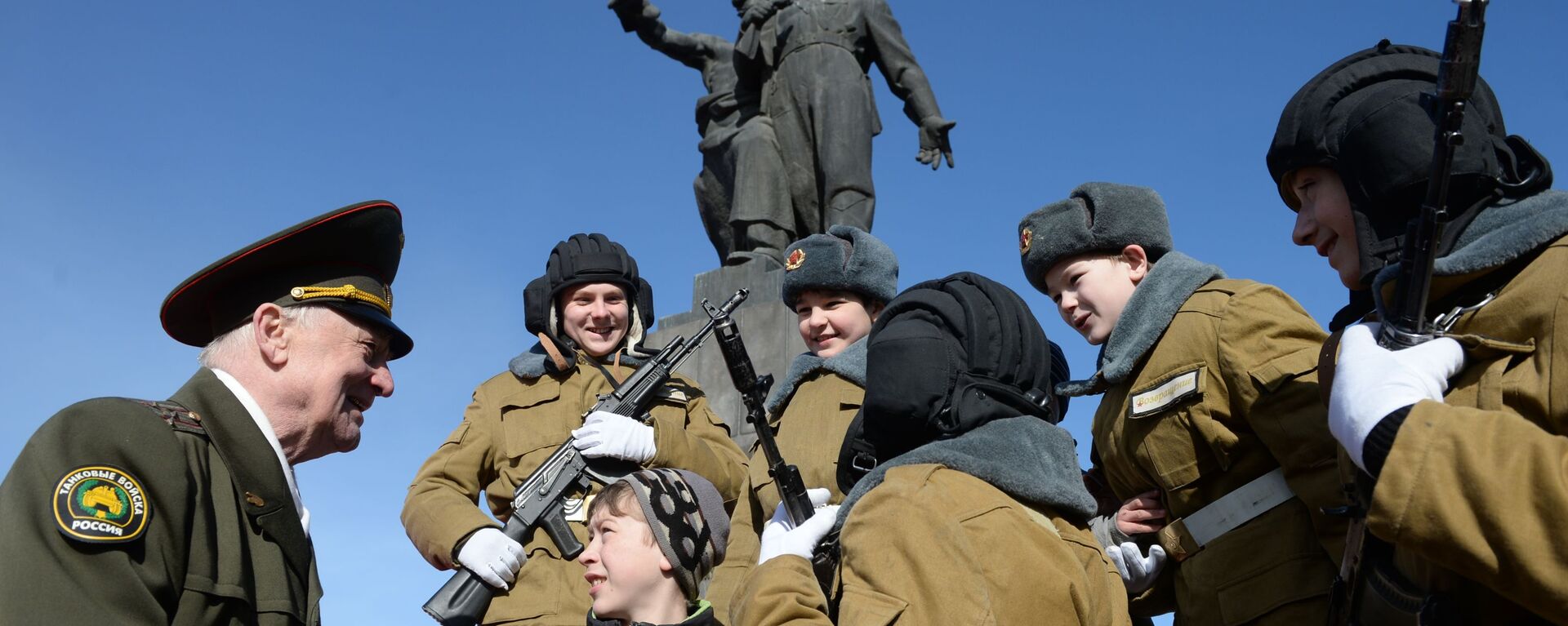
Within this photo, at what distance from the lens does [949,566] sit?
2.90 metres

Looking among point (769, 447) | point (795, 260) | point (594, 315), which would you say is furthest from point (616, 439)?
point (769, 447)

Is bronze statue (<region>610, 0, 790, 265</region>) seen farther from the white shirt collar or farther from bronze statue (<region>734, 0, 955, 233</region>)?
the white shirt collar

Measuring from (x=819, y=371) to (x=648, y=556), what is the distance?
1760mm

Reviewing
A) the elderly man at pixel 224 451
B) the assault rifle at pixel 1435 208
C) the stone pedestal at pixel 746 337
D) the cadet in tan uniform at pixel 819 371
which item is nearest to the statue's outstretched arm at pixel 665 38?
the stone pedestal at pixel 746 337

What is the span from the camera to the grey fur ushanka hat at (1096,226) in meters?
4.15

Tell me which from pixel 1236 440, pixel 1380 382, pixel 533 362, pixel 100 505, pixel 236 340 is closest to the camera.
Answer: pixel 1380 382

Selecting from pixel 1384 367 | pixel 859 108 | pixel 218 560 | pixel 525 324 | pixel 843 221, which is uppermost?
pixel 859 108


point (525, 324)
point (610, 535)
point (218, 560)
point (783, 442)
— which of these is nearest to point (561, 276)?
point (525, 324)

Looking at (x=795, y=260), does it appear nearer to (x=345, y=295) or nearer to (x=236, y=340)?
(x=345, y=295)

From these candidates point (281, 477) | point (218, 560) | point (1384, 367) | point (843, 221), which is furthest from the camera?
point (843, 221)

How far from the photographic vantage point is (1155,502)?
4016 mm

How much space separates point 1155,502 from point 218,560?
2544mm

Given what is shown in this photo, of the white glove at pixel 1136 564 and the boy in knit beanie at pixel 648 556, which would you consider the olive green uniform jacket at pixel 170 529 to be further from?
the white glove at pixel 1136 564

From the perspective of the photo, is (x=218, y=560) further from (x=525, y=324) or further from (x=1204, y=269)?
(x=525, y=324)
